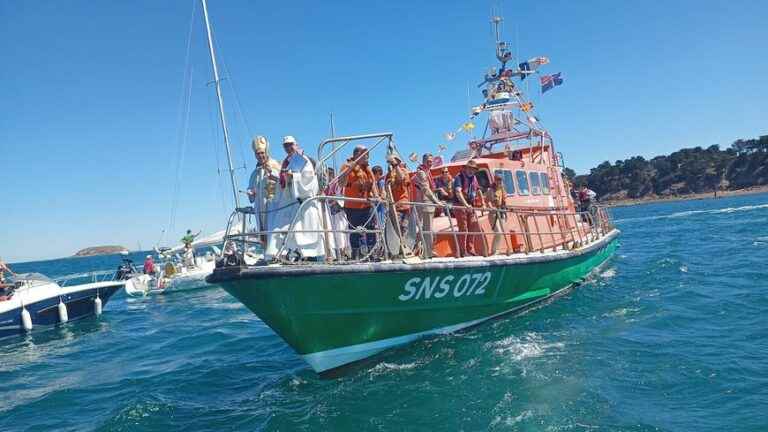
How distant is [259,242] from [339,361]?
6.58ft

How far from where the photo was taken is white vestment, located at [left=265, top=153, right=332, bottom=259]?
647 cm

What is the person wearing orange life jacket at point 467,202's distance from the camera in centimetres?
877

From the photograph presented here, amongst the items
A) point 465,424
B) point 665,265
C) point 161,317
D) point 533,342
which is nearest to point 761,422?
point 465,424

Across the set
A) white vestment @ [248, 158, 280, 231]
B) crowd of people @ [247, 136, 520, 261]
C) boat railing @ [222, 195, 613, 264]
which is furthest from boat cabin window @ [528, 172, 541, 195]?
white vestment @ [248, 158, 280, 231]

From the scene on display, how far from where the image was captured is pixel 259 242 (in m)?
6.93

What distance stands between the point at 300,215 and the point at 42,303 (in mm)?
13031

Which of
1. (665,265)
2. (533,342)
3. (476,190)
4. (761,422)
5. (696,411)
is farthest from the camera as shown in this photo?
(665,265)

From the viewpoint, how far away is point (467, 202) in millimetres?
9250

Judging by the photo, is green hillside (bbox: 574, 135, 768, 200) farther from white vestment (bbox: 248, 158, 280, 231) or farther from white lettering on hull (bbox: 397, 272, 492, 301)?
white vestment (bbox: 248, 158, 280, 231)

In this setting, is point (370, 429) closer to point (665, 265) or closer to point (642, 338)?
point (642, 338)

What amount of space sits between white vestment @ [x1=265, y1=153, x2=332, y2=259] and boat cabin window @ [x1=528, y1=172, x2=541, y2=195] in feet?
22.2

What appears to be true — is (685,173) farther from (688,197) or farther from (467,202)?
(467,202)

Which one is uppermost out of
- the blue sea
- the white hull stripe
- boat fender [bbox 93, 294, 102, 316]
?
boat fender [bbox 93, 294, 102, 316]

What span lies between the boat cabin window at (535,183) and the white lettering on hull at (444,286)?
13.7ft
